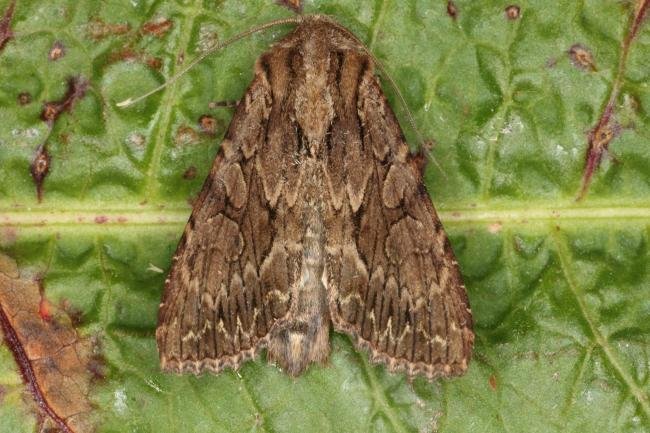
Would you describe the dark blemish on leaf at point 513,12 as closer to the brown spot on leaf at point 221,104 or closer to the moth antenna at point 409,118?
the moth antenna at point 409,118

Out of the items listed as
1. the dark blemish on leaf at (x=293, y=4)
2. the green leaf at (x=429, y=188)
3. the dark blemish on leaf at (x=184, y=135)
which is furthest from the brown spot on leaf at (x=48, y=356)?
the dark blemish on leaf at (x=293, y=4)

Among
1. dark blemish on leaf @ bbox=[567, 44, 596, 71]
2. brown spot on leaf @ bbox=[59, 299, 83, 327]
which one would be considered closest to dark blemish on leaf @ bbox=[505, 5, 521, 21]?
dark blemish on leaf @ bbox=[567, 44, 596, 71]

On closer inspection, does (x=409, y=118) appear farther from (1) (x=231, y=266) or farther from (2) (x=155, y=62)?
(2) (x=155, y=62)

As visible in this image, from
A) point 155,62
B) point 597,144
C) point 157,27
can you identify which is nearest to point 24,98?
point 155,62

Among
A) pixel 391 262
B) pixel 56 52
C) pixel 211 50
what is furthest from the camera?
pixel 56 52

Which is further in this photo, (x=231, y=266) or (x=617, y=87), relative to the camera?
(x=617, y=87)

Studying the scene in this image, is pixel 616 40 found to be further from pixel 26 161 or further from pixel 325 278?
pixel 26 161

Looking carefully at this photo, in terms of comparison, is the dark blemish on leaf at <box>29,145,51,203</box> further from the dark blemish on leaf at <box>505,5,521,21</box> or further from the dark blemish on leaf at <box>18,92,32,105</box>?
the dark blemish on leaf at <box>505,5,521,21</box>
